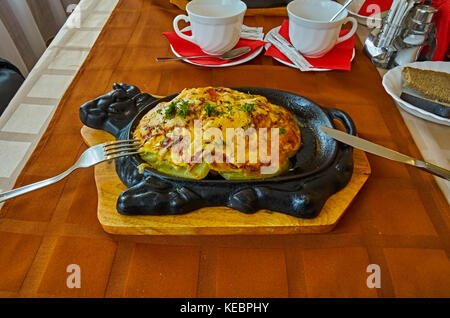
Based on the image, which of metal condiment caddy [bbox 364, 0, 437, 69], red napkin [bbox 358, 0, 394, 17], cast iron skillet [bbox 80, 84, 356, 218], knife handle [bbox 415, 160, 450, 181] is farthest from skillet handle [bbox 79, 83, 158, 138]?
red napkin [bbox 358, 0, 394, 17]

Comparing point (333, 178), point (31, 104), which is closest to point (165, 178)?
point (333, 178)

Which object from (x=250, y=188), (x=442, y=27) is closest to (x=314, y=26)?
(x=442, y=27)

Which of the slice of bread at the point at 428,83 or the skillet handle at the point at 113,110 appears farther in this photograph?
the slice of bread at the point at 428,83

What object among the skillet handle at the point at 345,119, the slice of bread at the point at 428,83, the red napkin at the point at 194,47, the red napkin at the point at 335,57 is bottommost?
the red napkin at the point at 335,57

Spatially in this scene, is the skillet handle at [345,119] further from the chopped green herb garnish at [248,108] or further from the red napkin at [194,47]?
the red napkin at [194,47]

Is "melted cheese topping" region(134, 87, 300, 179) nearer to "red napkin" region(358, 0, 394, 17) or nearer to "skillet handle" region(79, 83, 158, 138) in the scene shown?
"skillet handle" region(79, 83, 158, 138)

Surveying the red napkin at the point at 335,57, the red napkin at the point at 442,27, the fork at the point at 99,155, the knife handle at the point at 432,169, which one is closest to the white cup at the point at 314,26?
the red napkin at the point at 335,57

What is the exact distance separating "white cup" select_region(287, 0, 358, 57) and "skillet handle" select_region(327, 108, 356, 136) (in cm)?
35

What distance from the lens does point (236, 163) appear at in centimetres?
61

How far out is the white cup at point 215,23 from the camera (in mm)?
946

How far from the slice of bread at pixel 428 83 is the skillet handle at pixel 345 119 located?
297 millimetres

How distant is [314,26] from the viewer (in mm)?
955

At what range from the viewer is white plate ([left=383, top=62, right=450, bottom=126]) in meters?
0.84

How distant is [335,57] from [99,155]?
2.70 feet
